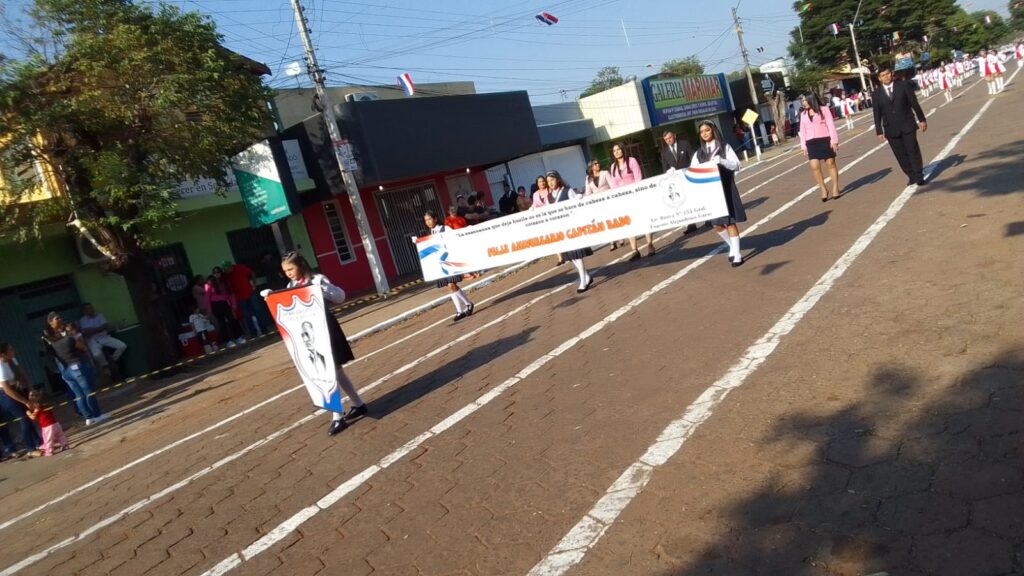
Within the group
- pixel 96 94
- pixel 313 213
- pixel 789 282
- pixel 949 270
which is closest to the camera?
pixel 949 270

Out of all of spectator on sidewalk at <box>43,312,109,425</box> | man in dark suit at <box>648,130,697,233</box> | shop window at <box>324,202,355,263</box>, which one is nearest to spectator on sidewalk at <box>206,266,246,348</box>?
shop window at <box>324,202,355,263</box>

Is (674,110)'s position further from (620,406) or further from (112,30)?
(620,406)

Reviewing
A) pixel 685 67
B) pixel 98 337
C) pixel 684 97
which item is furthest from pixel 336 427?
pixel 685 67

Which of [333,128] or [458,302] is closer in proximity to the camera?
[458,302]

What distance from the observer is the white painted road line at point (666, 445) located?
3.64 m

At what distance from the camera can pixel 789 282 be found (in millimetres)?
7562

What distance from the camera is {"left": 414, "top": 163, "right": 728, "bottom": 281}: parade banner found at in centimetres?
941

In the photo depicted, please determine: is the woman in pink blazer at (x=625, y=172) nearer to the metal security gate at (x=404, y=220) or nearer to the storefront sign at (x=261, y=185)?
the storefront sign at (x=261, y=185)

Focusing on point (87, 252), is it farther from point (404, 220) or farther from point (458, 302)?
point (404, 220)

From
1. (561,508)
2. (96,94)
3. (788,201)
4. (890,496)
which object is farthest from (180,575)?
(788,201)

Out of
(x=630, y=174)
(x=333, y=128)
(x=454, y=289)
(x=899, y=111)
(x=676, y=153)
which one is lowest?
(x=454, y=289)

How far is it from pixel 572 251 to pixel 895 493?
735cm

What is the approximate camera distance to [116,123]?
13508 mm

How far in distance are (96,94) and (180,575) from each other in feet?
36.4
